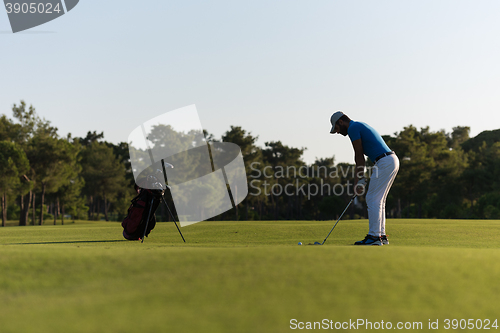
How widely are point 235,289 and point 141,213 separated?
6.47 metres

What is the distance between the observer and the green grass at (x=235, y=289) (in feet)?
9.27

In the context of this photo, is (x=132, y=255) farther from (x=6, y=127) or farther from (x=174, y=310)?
(x=6, y=127)

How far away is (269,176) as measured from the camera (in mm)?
65812

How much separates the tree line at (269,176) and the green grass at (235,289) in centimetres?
4186

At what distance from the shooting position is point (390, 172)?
7688 millimetres

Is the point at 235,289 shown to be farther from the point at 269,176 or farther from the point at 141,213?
the point at 269,176

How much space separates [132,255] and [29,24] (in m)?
21.1

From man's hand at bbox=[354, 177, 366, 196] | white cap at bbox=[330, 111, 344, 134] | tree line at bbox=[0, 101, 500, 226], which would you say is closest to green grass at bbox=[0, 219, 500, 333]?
man's hand at bbox=[354, 177, 366, 196]

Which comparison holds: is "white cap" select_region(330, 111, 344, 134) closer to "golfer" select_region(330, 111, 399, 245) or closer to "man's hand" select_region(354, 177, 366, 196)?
"golfer" select_region(330, 111, 399, 245)

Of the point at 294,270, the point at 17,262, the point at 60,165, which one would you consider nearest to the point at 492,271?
the point at 294,270

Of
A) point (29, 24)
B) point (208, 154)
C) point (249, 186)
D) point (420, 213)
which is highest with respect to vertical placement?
point (29, 24)

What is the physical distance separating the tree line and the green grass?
1648 inches

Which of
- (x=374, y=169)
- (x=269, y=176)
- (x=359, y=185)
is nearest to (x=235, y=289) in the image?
(x=359, y=185)

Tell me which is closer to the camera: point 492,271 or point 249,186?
point 492,271
